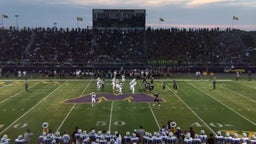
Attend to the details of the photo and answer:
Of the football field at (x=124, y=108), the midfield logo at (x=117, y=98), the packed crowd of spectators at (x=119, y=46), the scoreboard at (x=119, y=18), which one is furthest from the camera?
the scoreboard at (x=119, y=18)

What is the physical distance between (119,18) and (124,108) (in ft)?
124

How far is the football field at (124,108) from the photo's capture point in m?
22.3

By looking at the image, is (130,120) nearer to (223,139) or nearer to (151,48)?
(223,139)

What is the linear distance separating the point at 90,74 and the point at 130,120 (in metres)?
→ 24.6

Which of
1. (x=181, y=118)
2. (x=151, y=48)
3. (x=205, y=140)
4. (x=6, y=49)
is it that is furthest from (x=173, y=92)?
(x=6, y=49)

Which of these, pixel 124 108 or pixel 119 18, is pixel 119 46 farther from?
pixel 124 108

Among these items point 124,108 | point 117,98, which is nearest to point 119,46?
point 117,98

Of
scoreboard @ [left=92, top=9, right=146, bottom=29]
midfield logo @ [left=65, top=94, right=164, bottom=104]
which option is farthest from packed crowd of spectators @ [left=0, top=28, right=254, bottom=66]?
midfield logo @ [left=65, top=94, right=164, bottom=104]

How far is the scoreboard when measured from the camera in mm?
63844

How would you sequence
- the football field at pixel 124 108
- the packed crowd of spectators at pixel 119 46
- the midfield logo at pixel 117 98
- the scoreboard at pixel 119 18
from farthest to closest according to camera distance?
the scoreboard at pixel 119 18 → the packed crowd of spectators at pixel 119 46 → the midfield logo at pixel 117 98 → the football field at pixel 124 108

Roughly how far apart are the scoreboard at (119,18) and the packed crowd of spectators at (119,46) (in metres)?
1.34

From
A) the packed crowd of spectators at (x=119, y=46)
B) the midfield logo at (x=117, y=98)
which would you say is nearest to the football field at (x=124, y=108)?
the midfield logo at (x=117, y=98)

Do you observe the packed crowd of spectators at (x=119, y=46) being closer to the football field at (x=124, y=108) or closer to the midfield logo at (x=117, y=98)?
the football field at (x=124, y=108)

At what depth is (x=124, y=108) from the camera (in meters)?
27.6
